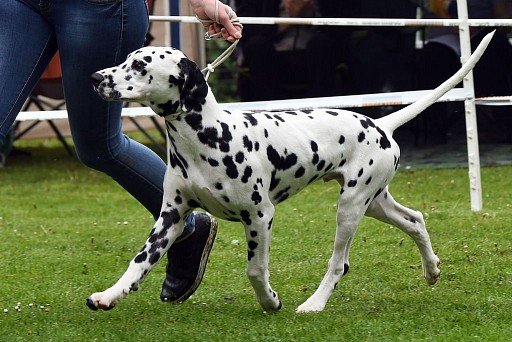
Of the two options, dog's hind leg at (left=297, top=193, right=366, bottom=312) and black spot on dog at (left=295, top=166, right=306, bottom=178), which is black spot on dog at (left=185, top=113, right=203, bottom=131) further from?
dog's hind leg at (left=297, top=193, right=366, bottom=312)

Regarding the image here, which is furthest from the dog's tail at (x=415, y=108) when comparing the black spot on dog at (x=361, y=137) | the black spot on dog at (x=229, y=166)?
the black spot on dog at (x=229, y=166)

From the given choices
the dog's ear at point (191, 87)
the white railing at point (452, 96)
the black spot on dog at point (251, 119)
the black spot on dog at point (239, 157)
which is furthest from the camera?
the white railing at point (452, 96)

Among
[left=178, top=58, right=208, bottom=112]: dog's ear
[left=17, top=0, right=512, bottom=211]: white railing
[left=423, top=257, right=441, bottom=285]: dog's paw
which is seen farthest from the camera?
[left=17, top=0, right=512, bottom=211]: white railing

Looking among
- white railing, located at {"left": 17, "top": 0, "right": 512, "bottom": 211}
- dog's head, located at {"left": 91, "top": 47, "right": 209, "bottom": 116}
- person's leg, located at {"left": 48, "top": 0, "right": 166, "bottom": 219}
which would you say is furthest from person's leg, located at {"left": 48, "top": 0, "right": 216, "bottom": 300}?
white railing, located at {"left": 17, "top": 0, "right": 512, "bottom": 211}

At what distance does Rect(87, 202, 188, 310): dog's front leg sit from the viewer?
411 cm

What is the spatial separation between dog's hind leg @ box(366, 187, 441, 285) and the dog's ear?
1109 mm

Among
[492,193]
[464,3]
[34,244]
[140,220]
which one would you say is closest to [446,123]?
[492,193]

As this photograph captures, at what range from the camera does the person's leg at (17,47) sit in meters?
4.18

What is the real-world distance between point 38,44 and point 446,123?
6324mm

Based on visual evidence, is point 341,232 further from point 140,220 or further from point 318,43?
point 318,43

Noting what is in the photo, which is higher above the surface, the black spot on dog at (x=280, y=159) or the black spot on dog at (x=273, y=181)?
the black spot on dog at (x=280, y=159)

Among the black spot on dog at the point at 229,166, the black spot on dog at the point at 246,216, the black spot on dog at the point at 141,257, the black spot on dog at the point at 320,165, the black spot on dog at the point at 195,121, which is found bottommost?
the black spot on dog at the point at 141,257

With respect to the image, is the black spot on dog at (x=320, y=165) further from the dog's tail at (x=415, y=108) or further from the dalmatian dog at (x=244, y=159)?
the dog's tail at (x=415, y=108)

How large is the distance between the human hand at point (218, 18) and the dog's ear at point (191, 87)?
0.26 m
